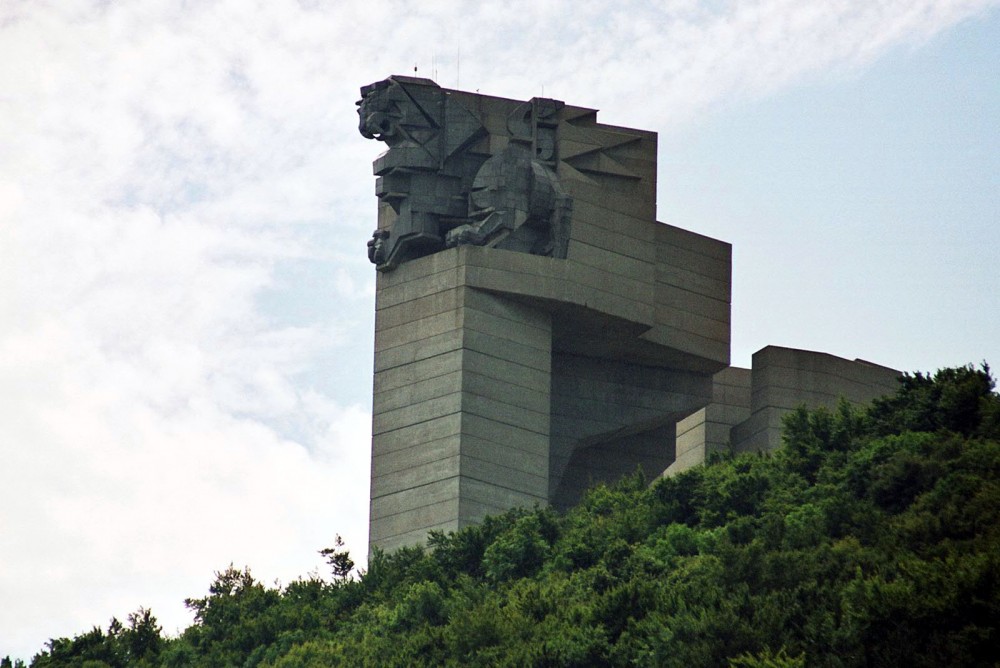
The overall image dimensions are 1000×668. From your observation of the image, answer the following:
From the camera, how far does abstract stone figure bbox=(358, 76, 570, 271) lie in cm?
7656

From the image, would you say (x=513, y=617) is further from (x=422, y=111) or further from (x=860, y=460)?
(x=422, y=111)

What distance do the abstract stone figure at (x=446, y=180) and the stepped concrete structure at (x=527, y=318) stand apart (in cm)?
6

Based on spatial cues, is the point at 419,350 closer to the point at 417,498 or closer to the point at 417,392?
the point at 417,392

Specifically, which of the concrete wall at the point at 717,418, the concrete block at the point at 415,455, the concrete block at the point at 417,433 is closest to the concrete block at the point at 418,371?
the concrete block at the point at 417,433

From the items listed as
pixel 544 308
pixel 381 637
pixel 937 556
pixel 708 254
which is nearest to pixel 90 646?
pixel 381 637

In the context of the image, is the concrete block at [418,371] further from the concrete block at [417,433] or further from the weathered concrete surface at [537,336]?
the concrete block at [417,433]

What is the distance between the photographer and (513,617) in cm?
6303

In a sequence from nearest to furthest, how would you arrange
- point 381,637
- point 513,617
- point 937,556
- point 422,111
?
point 937,556, point 513,617, point 381,637, point 422,111

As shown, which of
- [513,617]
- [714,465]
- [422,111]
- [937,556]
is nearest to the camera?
[937,556]

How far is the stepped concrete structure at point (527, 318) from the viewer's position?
74062 mm

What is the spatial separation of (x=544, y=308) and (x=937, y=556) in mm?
21779

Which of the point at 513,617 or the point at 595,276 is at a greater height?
the point at 595,276

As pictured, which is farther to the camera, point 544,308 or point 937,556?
point 544,308

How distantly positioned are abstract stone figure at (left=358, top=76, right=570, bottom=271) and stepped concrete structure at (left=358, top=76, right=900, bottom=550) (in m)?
0.06
